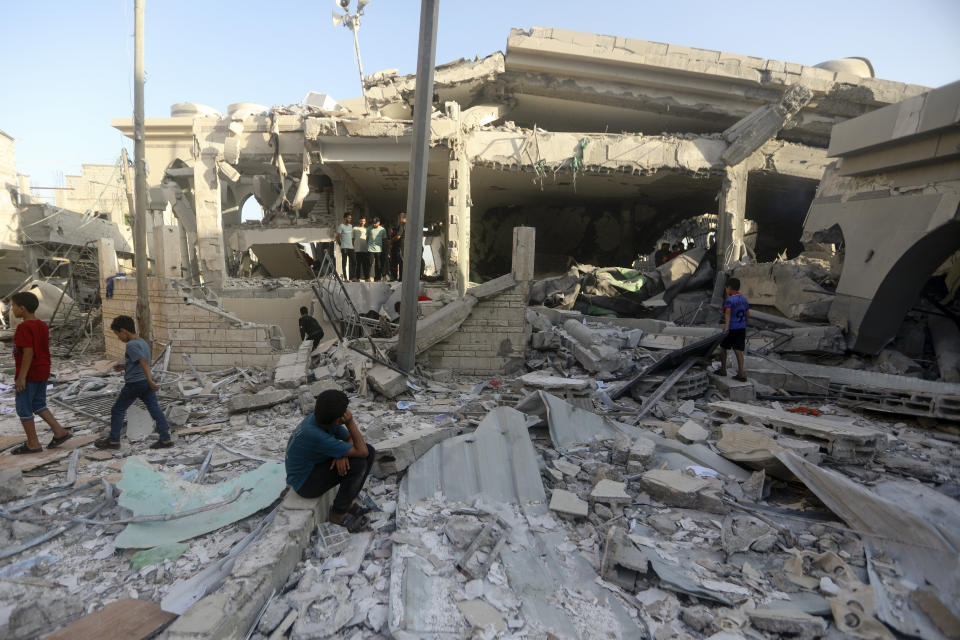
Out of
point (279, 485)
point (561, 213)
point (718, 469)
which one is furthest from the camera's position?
point (561, 213)

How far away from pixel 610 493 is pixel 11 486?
193 inches

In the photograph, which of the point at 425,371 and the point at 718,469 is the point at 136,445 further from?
the point at 718,469

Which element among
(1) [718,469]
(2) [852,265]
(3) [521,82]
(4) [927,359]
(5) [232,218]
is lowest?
(1) [718,469]

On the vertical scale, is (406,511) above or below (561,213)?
below

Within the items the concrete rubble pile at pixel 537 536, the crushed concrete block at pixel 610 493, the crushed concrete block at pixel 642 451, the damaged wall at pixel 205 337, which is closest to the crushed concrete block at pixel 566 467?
the concrete rubble pile at pixel 537 536

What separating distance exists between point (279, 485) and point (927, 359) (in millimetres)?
10195

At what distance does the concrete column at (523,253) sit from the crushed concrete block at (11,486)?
6135 millimetres

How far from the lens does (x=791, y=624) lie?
227 centimetres

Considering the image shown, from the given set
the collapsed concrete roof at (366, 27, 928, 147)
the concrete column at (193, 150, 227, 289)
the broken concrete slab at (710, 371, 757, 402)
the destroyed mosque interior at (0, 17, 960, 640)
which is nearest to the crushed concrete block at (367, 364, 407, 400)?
the destroyed mosque interior at (0, 17, 960, 640)

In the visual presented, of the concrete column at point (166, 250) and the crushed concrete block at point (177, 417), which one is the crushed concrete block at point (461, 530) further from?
the concrete column at point (166, 250)

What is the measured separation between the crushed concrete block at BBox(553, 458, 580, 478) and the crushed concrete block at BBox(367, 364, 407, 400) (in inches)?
116

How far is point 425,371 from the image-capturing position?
7516 mm

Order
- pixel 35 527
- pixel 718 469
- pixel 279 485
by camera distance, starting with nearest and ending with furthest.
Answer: pixel 35 527 < pixel 279 485 < pixel 718 469

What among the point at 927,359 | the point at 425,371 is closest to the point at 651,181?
the point at 927,359
